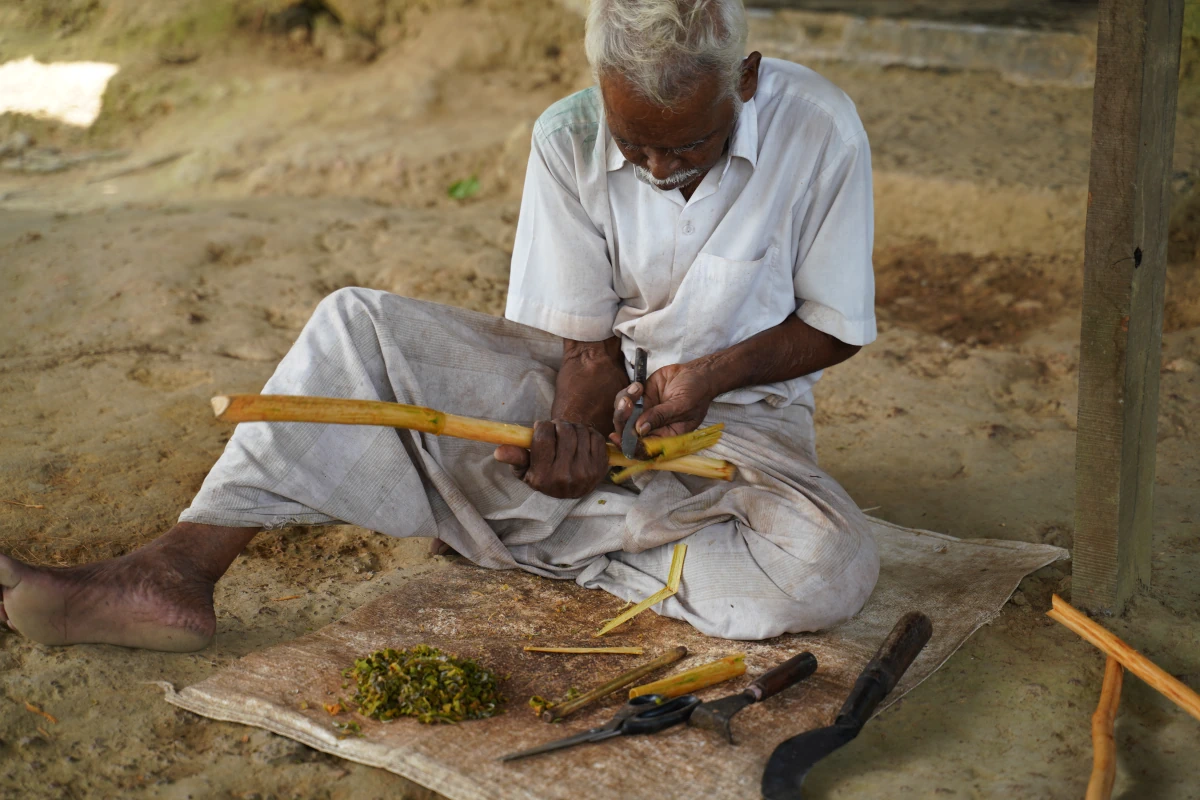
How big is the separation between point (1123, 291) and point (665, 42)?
1.03m

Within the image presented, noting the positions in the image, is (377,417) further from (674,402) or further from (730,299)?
(730,299)

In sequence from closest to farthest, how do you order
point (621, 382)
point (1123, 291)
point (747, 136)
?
point (1123, 291)
point (747, 136)
point (621, 382)

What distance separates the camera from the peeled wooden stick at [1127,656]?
6.70 ft

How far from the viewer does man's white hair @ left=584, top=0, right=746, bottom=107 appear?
83.2 inches

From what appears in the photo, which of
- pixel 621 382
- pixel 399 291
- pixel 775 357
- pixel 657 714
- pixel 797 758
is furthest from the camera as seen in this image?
pixel 399 291

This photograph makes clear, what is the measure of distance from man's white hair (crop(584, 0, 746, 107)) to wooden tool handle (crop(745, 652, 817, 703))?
1.09 m

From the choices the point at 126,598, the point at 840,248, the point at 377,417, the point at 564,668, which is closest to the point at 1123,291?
the point at 840,248

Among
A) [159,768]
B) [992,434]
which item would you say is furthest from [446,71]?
[159,768]

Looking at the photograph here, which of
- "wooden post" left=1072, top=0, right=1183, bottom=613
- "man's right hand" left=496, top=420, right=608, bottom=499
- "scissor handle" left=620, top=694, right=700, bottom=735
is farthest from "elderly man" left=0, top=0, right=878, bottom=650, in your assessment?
"wooden post" left=1072, top=0, right=1183, bottom=613

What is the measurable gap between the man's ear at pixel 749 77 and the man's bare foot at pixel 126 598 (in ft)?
4.76

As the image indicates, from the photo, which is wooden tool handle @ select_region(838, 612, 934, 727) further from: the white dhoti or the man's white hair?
the man's white hair

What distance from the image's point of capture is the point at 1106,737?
6.41 ft

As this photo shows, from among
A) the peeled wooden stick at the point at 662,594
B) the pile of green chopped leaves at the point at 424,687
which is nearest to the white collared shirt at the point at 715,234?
the peeled wooden stick at the point at 662,594

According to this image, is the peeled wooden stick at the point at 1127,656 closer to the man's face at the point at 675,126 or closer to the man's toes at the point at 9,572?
the man's face at the point at 675,126
